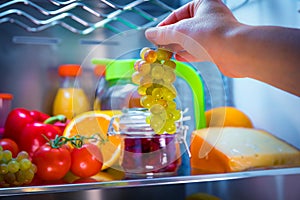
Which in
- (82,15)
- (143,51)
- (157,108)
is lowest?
(157,108)

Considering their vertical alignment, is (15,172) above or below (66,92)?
below

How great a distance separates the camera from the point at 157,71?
644mm

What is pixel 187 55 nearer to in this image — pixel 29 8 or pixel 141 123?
pixel 141 123

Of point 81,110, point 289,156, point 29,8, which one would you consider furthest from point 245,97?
point 29,8

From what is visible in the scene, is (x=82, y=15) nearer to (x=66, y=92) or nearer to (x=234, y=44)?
(x=66, y=92)

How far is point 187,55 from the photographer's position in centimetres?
68

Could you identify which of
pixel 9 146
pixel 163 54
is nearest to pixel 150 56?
pixel 163 54

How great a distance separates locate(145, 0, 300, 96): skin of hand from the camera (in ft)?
1.78

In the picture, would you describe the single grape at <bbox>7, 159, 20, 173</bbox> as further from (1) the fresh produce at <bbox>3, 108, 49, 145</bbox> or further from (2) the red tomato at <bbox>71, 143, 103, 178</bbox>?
(1) the fresh produce at <bbox>3, 108, 49, 145</bbox>

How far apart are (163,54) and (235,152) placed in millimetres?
312

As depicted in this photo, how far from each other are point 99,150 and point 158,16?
0.46m

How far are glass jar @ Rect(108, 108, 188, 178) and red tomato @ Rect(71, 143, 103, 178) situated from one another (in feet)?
0.17

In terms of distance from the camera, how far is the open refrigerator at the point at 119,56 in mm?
679

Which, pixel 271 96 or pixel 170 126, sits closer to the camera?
pixel 170 126
